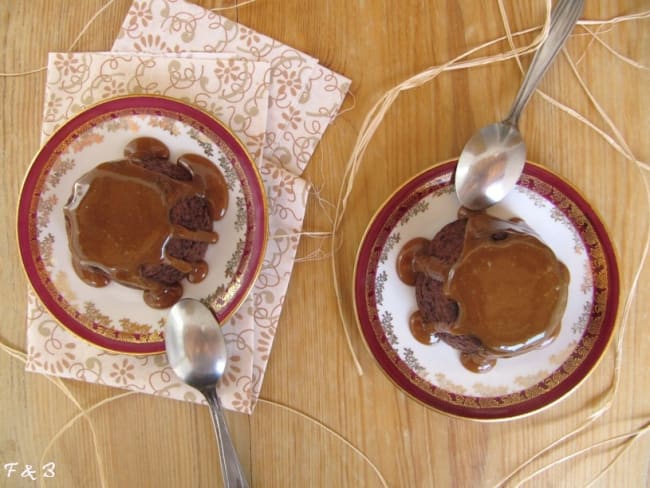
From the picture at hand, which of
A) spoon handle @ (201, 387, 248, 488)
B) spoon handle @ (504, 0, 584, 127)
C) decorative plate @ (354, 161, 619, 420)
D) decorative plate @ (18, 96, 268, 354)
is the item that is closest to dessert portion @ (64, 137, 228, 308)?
decorative plate @ (18, 96, 268, 354)

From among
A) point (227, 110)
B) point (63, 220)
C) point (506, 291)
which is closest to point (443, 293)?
point (506, 291)

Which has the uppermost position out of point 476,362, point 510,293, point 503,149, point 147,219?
point 503,149

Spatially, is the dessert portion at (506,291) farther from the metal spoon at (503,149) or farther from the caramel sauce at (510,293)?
the metal spoon at (503,149)

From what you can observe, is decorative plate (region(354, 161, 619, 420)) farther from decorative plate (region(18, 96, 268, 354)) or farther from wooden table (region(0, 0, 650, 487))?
decorative plate (region(18, 96, 268, 354))

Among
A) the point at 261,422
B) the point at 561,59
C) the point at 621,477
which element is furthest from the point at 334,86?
the point at 621,477

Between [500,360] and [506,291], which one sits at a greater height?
[506,291]

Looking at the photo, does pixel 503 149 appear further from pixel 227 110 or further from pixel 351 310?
pixel 227 110

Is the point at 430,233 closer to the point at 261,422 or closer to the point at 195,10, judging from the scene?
the point at 261,422
